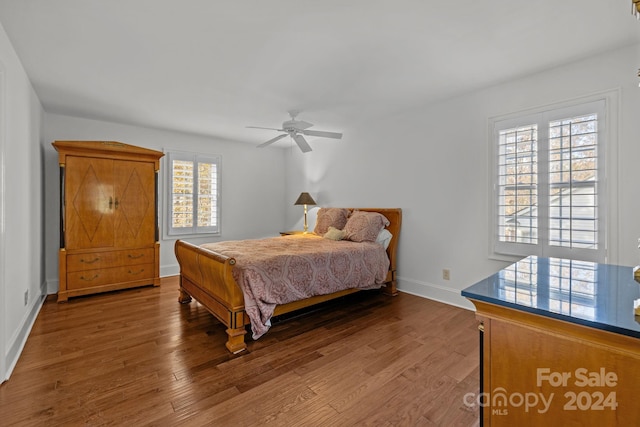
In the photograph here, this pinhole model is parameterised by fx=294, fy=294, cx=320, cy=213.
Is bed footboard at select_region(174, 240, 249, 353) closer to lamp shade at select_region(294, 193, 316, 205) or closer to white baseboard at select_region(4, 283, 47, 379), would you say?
white baseboard at select_region(4, 283, 47, 379)

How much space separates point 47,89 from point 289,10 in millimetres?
3017

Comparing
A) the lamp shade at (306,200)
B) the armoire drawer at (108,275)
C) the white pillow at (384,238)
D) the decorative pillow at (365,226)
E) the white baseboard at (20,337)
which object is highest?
the lamp shade at (306,200)

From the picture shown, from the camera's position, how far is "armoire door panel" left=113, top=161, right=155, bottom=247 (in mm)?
4023

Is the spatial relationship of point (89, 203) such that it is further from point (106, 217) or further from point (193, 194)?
point (193, 194)

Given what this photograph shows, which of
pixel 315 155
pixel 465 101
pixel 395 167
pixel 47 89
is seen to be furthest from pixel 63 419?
pixel 315 155

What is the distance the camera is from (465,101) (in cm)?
336

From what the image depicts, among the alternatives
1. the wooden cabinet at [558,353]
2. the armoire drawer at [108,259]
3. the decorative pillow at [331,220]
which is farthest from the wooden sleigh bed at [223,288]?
the wooden cabinet at [558,353]

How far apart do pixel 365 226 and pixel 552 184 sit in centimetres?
200

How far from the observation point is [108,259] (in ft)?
12.8

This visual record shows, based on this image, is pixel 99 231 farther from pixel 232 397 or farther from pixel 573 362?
pixel 573 362

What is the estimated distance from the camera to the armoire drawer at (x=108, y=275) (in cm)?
367

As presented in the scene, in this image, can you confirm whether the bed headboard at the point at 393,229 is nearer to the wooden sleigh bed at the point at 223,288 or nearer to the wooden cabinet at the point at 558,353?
the wooden sleigh bed at the point at 223,288

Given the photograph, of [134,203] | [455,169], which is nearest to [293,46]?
[455,169]

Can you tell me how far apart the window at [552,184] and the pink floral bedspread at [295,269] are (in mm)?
1422
